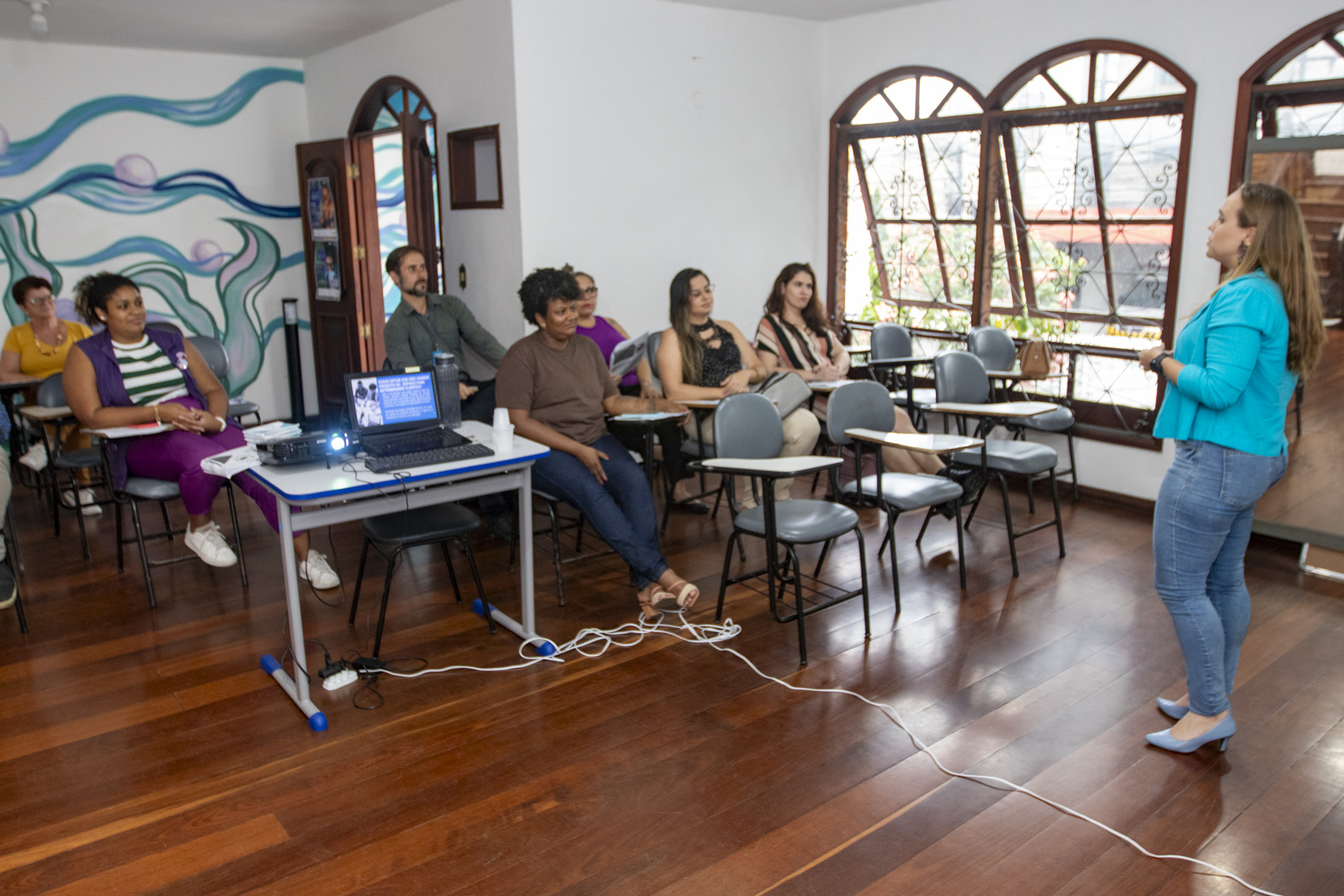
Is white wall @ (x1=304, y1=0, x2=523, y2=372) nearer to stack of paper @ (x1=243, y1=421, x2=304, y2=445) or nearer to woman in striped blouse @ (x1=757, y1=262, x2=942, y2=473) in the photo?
woman in striped blouse @ (x1=757, y1=262, x2=942, y2=473)

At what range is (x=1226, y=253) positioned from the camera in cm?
269

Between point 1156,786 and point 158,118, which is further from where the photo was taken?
point 158,118

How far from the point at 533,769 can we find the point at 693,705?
0.61 m

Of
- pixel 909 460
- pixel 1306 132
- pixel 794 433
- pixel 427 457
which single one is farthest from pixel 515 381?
pixel 1306 132

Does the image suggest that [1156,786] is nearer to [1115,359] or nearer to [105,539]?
[1115,359]

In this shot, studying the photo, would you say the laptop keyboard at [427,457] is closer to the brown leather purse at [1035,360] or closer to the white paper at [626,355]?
the white paper at [626,355]

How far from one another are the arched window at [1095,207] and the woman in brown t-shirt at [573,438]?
2.96 metres

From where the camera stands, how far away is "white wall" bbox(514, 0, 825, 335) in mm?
5312

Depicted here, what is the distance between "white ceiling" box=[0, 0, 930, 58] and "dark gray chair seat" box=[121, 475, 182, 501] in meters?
2.86

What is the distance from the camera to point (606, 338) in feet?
17.2

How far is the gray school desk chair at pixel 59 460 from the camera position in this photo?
4605 mm

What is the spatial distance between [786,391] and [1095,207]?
2.20 m

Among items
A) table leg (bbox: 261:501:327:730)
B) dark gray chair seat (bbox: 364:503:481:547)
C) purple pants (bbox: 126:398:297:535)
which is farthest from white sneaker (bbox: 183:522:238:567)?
table leg (bbox: 261:501:327:730)

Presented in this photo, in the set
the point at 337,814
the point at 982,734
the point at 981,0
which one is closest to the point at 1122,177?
the point at 981,0
